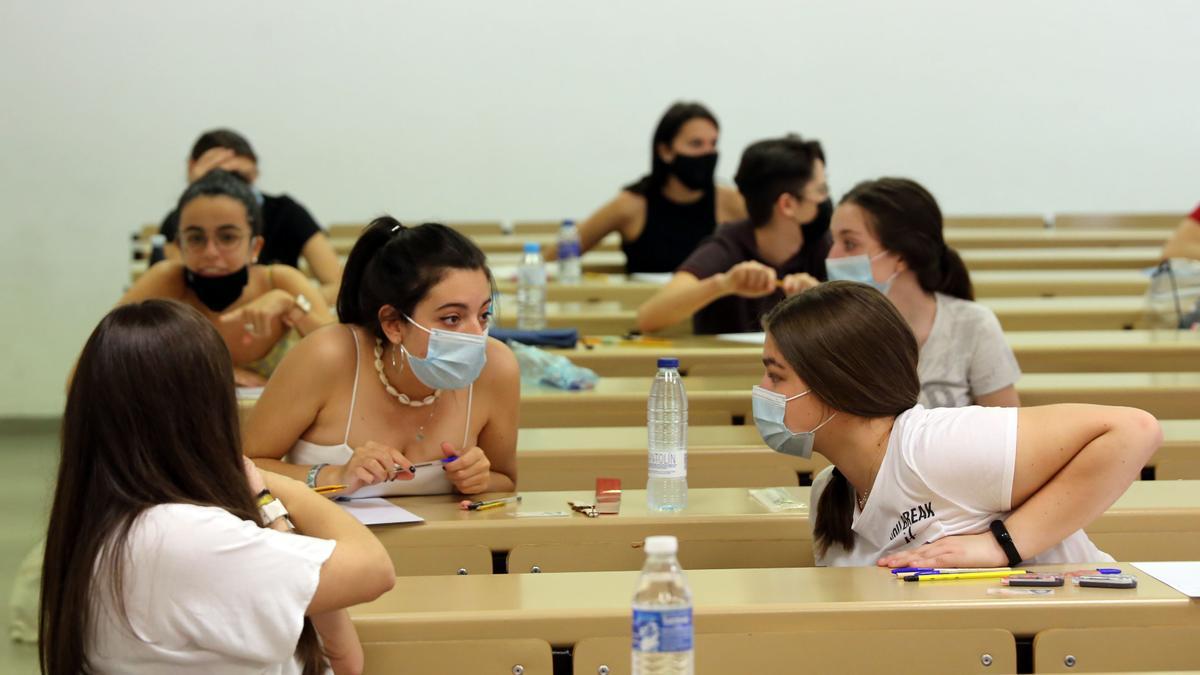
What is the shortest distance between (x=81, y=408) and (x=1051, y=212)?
22.3 ft

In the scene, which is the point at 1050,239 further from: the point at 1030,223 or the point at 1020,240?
the point at 1030,223

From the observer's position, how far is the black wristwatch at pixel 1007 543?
2.01 meters

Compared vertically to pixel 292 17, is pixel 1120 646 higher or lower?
lower

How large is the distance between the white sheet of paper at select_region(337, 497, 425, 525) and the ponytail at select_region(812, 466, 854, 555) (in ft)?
2.26

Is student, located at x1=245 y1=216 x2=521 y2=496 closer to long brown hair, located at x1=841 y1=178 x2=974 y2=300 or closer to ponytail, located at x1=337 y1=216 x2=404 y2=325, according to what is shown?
ponytail, located at x1=337 y1=216 x2=404 y2=325

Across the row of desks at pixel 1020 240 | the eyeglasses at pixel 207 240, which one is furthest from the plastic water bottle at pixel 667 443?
the row of desks at pixel 1020 240

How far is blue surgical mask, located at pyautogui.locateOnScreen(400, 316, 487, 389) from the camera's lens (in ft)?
8.36

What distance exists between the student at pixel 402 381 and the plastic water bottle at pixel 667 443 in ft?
1.02

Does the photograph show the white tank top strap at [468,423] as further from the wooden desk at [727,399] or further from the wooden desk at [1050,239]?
the wooden desk at [1050,239]

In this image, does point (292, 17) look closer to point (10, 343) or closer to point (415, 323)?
point (10, 343)

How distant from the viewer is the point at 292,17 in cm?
719

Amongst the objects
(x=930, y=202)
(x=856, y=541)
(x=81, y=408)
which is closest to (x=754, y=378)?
(x=930, y=202)

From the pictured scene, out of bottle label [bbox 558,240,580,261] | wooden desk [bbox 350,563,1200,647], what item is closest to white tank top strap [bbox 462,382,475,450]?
wooden desk [bbox 350,563,1200,647]

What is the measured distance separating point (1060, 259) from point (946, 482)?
350cm
